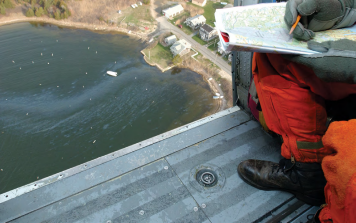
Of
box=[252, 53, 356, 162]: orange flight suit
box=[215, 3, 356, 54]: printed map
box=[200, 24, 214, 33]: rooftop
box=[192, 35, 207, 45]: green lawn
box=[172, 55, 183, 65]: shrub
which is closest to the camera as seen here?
box=[215, 3, 356, 54]: printed map

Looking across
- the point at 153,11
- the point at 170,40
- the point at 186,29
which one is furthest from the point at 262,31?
the point at 153,11

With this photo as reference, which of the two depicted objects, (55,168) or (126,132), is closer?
(55,168)

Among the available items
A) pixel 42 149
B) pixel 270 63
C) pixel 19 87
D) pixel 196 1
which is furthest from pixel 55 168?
pixel 196 1

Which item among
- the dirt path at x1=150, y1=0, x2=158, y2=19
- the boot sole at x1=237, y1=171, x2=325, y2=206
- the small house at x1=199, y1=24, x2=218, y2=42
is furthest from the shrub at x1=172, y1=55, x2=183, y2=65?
the boot sole at x1=237, y1=171, x2=325, y2=206

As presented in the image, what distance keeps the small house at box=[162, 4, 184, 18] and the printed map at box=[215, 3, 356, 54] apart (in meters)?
22.0

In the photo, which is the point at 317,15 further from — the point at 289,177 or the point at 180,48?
the point at 180,48

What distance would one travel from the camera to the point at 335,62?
5.06ft

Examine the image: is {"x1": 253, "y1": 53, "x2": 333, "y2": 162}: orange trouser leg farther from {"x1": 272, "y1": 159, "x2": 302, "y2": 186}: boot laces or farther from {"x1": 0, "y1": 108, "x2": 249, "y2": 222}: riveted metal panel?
{"x1": 0, "y1": 108, "x2": 249, "y2": 222}: riveted metal panel

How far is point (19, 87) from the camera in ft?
55.8

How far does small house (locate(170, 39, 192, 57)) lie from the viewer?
18531 millimetres

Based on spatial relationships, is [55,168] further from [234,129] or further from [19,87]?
[234,129]

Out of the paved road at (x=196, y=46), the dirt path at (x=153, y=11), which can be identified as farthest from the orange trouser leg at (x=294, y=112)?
the dirt path at (x=153, y=11)

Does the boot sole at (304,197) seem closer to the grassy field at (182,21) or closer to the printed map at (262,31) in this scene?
the printed map at (262,31)

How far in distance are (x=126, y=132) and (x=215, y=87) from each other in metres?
6.56
